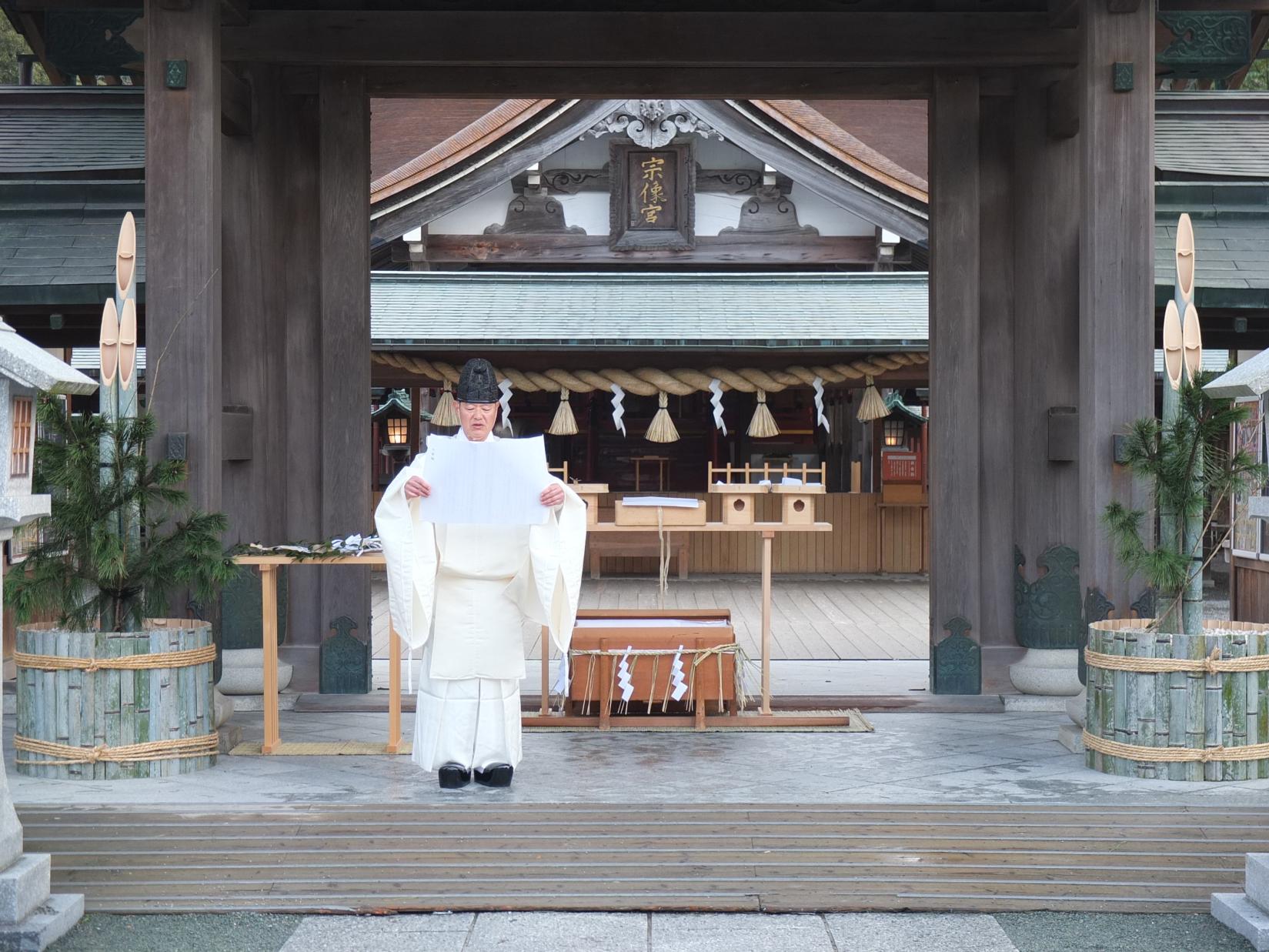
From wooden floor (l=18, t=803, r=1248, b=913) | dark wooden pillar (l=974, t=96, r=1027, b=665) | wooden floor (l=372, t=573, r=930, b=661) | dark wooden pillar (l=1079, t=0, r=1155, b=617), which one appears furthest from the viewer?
wooden floor (l=372, t=573, r=930, b=661)

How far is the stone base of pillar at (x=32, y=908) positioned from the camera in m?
3.93

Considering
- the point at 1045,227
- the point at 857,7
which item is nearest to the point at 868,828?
the point at 1045,227

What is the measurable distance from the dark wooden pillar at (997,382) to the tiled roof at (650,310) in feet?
20.0

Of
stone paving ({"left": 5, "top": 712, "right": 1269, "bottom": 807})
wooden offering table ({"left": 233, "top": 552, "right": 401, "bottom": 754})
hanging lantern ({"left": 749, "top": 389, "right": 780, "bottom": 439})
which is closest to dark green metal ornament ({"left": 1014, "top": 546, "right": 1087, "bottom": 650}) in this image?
stone paving ({"left": 5, "top": 712, "right": 1269, "bottom": 807})

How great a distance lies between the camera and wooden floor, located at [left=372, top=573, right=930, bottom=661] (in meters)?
10.6

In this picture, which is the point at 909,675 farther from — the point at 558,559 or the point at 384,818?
the point at 384,818

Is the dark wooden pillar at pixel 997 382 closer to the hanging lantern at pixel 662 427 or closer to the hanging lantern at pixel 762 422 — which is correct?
the hanging lantern at pixel 762 422

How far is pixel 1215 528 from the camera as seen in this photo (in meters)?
15.8

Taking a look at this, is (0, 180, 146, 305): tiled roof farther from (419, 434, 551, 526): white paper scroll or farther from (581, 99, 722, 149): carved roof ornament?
(581, 99, 722, 149): carved roof ornament

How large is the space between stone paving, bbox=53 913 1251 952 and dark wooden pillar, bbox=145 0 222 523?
7.87ft

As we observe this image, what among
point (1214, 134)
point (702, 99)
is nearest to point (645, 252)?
point (1214, 134)

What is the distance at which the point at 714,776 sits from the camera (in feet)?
18.5

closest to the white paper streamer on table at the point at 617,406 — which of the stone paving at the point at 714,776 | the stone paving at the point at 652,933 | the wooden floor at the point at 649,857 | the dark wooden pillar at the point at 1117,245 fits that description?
the stone paving at the point at 714,776

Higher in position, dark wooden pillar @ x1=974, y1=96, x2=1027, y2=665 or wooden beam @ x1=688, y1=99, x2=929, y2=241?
wooden beam @ x1=688, y1=99, x2=929, y2=241
